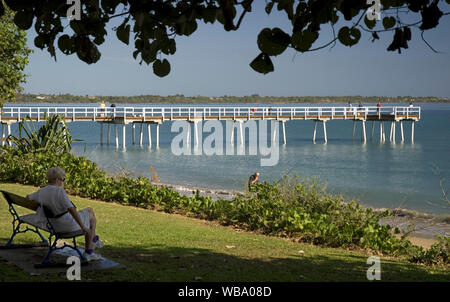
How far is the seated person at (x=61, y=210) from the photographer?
5.01 metres

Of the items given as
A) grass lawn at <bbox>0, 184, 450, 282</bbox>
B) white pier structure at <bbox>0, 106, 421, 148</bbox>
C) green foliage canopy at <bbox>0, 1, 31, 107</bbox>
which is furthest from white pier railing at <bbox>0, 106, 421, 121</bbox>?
grass lawn at <bbox>0, 184, 450, 282</bbox>

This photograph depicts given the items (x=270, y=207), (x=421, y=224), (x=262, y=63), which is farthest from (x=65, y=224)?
(x=421, y=224)

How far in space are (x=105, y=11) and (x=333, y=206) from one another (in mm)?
6436

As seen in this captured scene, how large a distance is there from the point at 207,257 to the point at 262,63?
13.7 feet

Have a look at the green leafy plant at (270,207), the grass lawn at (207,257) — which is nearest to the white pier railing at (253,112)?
the green leafy plant at (270,207)

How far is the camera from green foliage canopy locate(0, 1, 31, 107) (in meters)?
15.9

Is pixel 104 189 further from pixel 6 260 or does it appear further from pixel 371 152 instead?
pixel 371 152

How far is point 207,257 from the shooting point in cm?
642

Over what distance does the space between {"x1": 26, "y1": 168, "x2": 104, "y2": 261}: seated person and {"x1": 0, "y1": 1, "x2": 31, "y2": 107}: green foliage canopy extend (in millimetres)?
11597

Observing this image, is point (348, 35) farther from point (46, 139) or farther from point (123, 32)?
point (46, 139)

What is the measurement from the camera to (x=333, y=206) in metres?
9.07

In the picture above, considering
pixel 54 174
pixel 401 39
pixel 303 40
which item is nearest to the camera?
pixel 303 40

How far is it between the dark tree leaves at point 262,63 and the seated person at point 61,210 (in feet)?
9.79

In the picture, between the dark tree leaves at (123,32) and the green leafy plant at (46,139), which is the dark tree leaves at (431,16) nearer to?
the dark tree leaves at (123,32)
